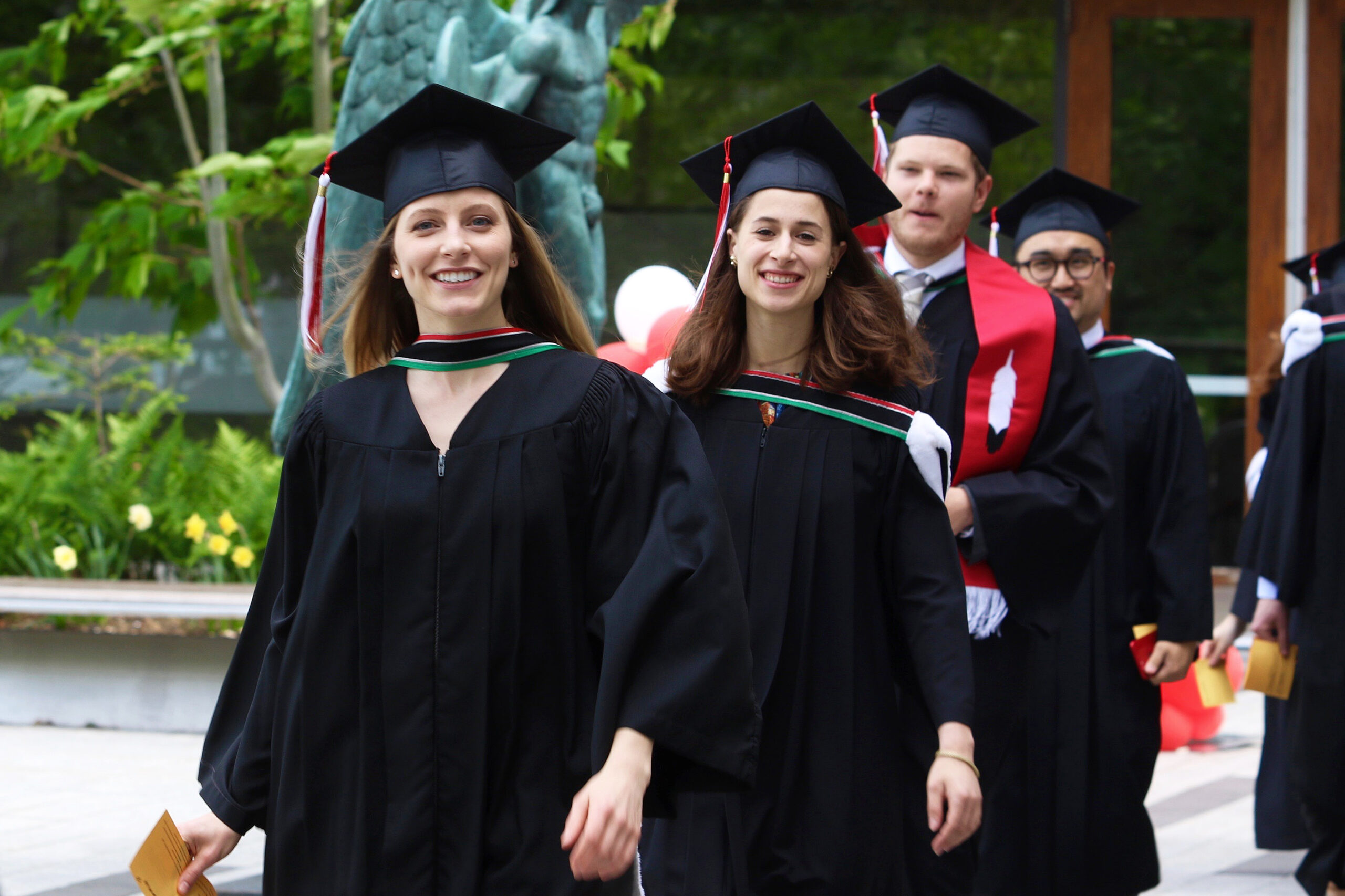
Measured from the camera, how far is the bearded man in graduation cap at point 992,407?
3307mm

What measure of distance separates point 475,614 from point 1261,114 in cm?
897

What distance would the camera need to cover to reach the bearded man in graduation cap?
3.31 meters

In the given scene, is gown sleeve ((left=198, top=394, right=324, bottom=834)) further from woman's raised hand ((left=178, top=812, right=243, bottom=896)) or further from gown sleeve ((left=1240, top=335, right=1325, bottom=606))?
gown sleeve ((left=1240, top=335, right=1325, bottom=606))

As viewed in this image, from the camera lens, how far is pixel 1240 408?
10.2 m

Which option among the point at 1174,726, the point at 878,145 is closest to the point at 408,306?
the point at 878,145

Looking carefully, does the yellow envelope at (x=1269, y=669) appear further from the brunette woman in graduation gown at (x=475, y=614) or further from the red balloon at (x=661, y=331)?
the brunette woman in graduation gown at (x=475, y=614)

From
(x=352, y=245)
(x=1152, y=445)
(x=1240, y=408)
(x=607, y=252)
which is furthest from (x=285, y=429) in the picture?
(x=1240, y=408)

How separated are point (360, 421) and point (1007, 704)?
1.75 meters

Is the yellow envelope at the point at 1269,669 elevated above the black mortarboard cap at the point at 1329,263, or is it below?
below

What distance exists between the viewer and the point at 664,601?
6.86 feet

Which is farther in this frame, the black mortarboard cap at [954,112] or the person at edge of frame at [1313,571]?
the person at edge of frame at [1313,571]

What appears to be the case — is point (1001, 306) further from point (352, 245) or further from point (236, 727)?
point (352, 245)

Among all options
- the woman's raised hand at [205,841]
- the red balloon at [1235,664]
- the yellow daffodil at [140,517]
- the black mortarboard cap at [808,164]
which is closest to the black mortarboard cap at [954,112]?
the black mortarboard cap at [808,164]

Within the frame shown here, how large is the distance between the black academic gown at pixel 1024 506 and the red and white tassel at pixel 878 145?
0.35 metres
